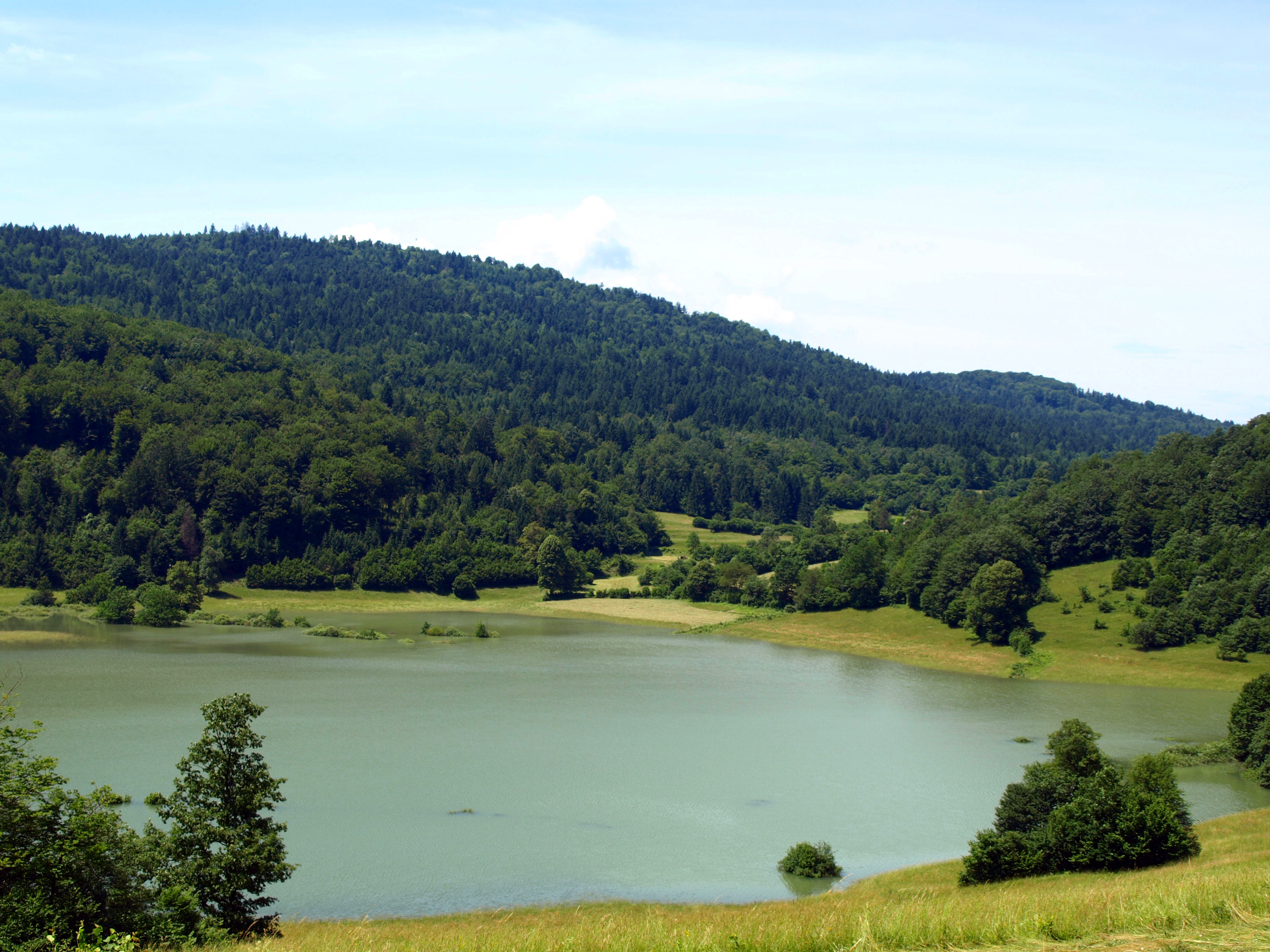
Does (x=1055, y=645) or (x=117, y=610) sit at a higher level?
(x=1055, y=645)

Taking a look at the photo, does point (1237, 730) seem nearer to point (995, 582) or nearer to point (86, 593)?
point (995, 582)

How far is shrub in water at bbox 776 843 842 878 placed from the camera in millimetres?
30047

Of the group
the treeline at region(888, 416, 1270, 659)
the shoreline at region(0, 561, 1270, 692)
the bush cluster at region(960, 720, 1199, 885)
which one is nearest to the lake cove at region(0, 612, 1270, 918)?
the shoreline at region(0, 561, 1270, 692)

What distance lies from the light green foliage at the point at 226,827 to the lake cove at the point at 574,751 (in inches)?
221

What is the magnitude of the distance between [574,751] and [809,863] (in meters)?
15.7

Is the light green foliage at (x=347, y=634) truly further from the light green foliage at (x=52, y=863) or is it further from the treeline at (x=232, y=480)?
the light green foliage at (x=52, y=863)

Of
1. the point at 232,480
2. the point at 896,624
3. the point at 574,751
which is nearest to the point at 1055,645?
the point at 896,624

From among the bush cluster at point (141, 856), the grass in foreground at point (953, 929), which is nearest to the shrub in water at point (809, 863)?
the grass in foreground at point (953, 929)

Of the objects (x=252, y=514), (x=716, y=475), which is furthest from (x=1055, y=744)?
(x=716, y=475)

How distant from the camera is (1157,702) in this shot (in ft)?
195

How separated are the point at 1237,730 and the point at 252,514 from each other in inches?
3576

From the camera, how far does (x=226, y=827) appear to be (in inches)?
844

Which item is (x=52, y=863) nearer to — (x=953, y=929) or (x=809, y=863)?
(x=953, y=929)

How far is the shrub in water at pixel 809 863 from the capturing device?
98.6 ft
